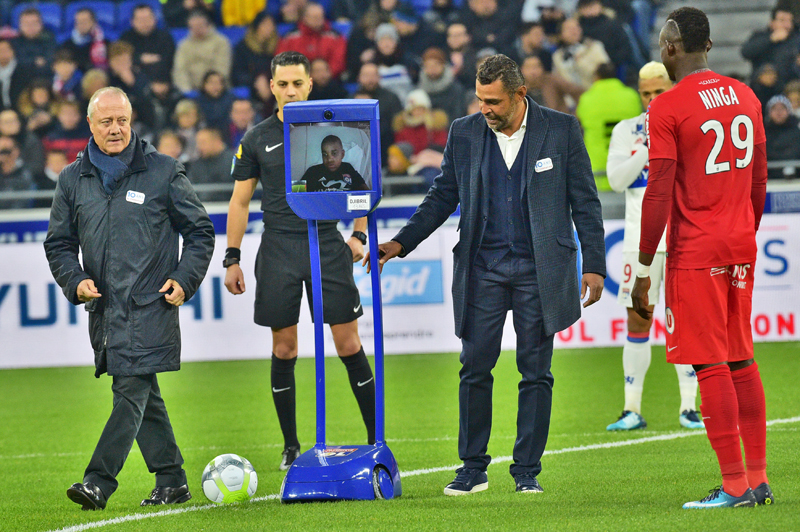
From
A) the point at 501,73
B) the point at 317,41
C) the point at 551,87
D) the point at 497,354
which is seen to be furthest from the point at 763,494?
the point at 317,41

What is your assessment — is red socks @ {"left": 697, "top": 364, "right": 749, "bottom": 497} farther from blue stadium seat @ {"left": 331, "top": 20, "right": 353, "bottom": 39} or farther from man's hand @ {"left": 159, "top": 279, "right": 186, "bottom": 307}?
blue stadium seat @ {"left": 331, "top": 20, "right": 353, "bottom": 39}

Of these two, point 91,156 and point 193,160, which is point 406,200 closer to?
point 193,160

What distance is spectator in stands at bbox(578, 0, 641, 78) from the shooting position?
45.8 ft

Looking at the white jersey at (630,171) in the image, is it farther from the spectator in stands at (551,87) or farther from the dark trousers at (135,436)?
the spectator in stands at (551,87)

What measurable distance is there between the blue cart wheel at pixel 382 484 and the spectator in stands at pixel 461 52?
9.75 meters

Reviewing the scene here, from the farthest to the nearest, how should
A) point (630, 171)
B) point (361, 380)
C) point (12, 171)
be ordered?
point (12, 171)
point (630, 171)
point (361, 380)

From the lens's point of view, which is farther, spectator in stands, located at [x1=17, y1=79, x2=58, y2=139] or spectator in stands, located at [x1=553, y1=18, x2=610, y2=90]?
spectator in stands, located at [x1=17, y1=79, x2=58, y2=139]

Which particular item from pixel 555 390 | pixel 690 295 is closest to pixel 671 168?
pixel 690 295

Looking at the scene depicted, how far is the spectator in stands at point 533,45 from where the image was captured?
45.9 ft

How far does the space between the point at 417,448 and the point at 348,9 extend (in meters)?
9.84

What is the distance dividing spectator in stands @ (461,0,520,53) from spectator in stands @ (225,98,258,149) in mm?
3100

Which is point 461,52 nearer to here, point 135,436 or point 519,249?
point 519,249

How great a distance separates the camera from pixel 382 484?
4.88 meters

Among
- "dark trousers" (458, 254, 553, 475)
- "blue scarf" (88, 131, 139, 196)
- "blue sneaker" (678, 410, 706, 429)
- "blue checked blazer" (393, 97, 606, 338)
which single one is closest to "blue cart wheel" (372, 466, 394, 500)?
"dark trousers" (458, 254, 553, 475)
